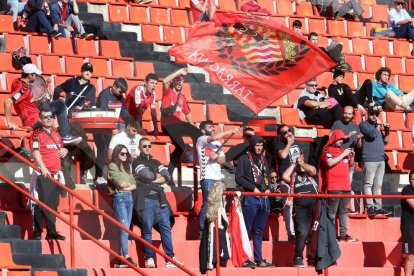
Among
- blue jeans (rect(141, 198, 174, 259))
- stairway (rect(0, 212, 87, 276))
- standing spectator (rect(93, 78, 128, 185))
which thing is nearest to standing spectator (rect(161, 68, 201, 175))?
standing spectator (rect(93, 78, 128, 185))

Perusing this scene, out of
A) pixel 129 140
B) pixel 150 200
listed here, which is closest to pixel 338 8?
pixel 129 140

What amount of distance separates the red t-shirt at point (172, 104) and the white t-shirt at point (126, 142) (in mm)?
1256

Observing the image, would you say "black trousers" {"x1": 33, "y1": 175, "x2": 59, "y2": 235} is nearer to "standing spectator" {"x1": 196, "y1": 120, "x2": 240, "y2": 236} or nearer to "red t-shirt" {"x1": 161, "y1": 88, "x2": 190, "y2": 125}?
"standing spectator" {"x1": 196, "y1": 120, "x2": 240, "y2": 236}

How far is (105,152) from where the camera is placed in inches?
683

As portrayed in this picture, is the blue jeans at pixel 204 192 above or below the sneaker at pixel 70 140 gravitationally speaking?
below

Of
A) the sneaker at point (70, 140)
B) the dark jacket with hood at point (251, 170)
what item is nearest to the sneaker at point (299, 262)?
the dark jacket with hood at point (251, 170)

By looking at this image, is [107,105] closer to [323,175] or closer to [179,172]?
[179,172]

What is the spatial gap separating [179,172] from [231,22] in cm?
196

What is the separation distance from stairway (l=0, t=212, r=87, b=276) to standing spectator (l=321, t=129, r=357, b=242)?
11.8ft

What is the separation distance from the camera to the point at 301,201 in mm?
17359

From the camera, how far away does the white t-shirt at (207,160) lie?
56.7 feet

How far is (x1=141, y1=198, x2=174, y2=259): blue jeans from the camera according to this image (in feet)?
53.9

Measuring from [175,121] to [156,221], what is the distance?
82.9 inches

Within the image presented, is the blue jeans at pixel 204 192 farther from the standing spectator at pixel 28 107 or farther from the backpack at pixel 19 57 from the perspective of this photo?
the backpack at pixel 19 57
